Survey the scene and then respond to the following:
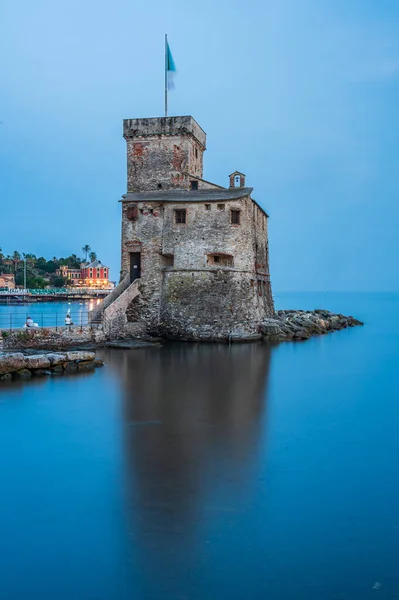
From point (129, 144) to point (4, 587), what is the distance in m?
24.7

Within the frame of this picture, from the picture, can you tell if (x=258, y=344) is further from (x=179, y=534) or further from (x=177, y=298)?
(x=179, y=534)

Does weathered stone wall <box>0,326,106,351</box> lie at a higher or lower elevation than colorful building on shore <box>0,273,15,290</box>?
lower

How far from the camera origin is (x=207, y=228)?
83.7ft

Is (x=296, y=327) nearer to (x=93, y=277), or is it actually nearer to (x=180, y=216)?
(x=180, y=216)

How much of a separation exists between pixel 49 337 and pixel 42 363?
4.41 meters

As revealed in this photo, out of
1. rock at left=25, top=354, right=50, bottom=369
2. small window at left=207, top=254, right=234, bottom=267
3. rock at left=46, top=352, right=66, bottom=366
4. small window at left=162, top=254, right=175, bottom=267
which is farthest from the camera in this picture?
small window at left=162, top=254, right=175, bottom=267

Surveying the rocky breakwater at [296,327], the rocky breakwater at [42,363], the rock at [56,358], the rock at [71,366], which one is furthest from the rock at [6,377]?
the rocky breakwater at [296,327]

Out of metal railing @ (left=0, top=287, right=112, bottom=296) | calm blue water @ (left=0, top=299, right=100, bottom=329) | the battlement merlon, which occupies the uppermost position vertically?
the battlement merlon

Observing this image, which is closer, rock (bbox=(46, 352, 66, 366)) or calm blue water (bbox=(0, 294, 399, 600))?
calm blue water (bbox=(0, 294, 399, 600))

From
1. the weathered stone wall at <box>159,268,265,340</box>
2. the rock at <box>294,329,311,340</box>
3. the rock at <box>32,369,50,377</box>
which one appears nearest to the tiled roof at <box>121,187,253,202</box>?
the weathered stone wall at <box>159,268,265,340</box>

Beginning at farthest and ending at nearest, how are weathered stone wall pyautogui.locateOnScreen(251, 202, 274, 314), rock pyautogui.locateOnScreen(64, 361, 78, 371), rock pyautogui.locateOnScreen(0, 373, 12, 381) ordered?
weathered stone wall pyautogui.locateOnScreen(251, 202, 274, 314)
rock pyautogui.locateOnScreen(64, 361, 78, 371)
rock pyautogui.locateOnScreen(0, 373, 12, 381)

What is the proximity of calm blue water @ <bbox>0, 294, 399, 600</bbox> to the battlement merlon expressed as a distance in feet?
49.7

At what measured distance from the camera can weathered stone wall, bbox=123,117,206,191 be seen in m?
27.5

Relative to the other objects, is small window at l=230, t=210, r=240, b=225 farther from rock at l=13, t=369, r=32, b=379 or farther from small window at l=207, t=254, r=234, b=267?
rock at l=13, t=369, r=32, b=379
